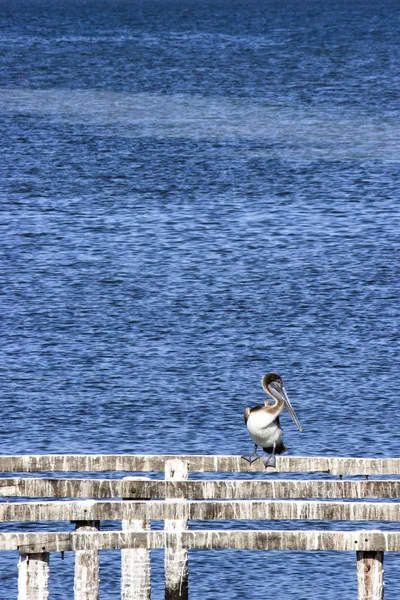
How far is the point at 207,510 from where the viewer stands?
14.3 m

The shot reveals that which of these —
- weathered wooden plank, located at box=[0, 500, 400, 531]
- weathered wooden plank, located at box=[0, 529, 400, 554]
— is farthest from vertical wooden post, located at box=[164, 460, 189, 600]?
weathered wooden plank, located at box=[0, 529, 400, 554]

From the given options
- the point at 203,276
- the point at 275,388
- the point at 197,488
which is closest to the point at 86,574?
the point at 197,488

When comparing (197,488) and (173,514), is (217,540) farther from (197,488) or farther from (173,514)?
(197,488)

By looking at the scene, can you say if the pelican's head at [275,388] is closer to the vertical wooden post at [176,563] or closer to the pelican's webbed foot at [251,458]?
the pelican's webbed foot at [251,458]

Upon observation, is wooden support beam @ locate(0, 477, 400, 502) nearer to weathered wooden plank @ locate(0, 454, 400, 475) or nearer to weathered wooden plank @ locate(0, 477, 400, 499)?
weathered wooden plank @ locate(0, 477, 400, 499)

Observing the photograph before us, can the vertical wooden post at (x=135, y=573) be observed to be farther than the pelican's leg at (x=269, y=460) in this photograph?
No

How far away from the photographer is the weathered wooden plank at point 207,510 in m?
14.2

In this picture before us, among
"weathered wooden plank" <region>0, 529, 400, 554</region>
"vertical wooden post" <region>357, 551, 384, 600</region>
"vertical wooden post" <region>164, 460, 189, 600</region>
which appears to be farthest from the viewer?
"vertical wooden post" <region>164, 460, 189, 600</region>

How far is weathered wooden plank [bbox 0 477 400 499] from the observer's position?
1506cm

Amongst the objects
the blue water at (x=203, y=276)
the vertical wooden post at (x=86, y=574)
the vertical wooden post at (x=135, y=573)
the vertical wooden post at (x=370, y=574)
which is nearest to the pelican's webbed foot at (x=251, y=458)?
the vertical wooden post at (x=135, y=573)

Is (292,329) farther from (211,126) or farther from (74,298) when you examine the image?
(211,126)

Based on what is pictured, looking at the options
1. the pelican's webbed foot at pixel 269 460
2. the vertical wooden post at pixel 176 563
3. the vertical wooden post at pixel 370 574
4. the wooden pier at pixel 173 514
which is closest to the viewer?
the wooden pier at pixel 173 514

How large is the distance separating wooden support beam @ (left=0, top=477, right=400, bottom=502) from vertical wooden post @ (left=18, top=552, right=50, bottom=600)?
4.04 feet

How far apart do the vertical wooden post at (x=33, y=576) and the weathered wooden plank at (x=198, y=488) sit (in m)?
1.24
